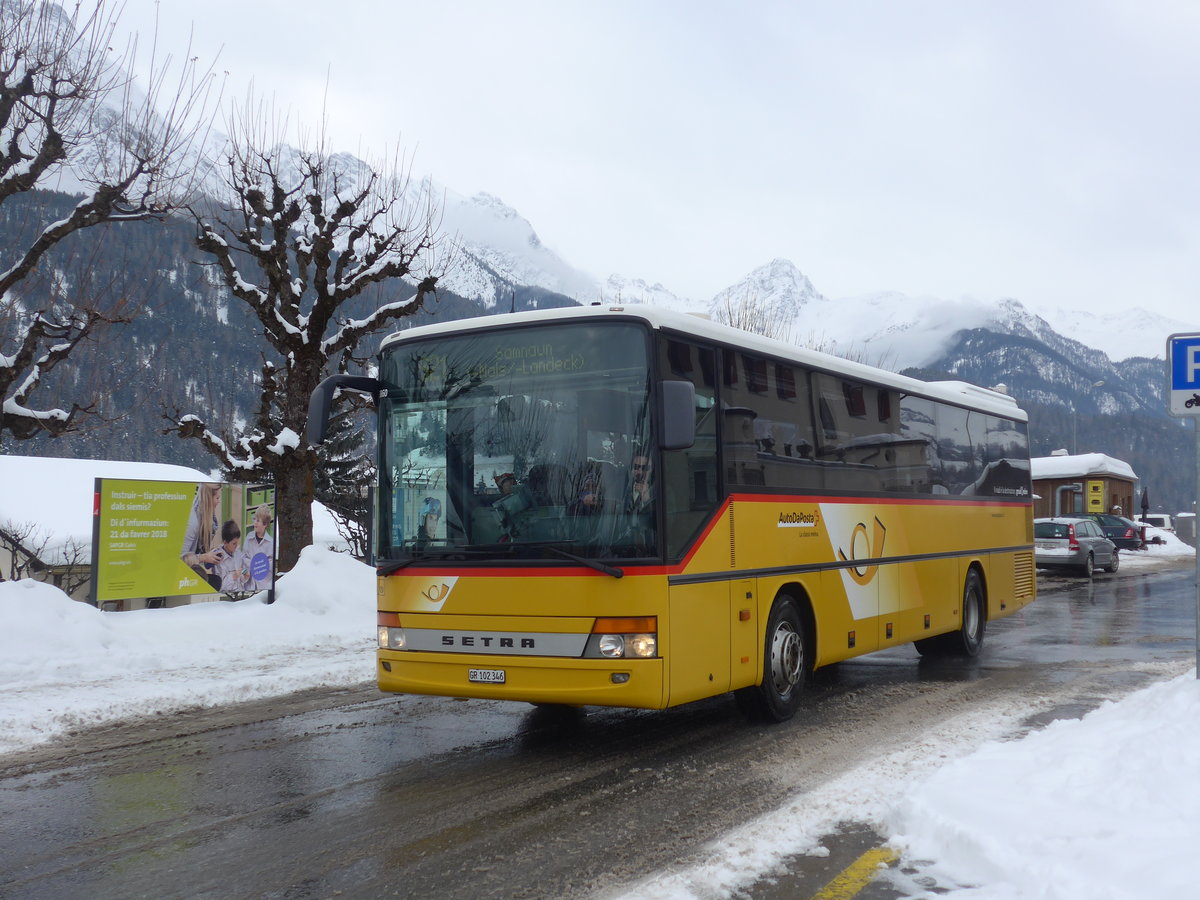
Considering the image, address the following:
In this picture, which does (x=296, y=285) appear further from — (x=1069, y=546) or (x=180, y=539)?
(x=1069, y=546)

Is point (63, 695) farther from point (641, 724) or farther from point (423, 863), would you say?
point (423, 863)

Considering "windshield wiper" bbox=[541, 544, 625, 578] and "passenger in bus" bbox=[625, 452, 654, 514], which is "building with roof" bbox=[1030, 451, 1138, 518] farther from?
"windshield wiper" bbox=[541, 544, 625, 578]

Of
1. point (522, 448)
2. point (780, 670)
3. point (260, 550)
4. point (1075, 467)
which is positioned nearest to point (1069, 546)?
point (260, 550)

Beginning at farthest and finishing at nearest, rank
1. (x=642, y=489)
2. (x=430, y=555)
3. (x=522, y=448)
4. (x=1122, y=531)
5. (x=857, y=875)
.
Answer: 1. (x=1122, y=531)
2. (x=430, y=555)
3. (x=522, y=448)
4. (x=642, y=489)
5. (x=857, y=875)

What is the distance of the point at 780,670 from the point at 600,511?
2414 millimetres

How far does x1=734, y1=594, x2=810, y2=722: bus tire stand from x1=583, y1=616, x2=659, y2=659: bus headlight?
1621 millimetres

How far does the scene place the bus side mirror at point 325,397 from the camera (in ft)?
25.8

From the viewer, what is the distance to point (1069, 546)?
3095 centimetres

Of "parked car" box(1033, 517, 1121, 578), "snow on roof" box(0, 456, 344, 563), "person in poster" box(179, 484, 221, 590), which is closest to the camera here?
"person in poster" box(179, 484, 221, 590)

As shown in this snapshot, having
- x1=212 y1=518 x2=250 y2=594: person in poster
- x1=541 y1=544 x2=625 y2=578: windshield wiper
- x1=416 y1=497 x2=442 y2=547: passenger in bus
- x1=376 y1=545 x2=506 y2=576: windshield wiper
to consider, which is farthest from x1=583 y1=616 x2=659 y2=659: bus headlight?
x1=212 y1=518 x2=250 y2=594: person in poster

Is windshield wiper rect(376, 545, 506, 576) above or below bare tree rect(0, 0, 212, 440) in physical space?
below

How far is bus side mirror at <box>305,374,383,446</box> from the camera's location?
7.87 metres

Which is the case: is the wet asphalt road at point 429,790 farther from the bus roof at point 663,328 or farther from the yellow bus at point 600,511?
the bus roof at point 663,328

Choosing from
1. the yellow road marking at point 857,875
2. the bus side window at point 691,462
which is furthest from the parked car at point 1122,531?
the yellow road marking at point 857,875
